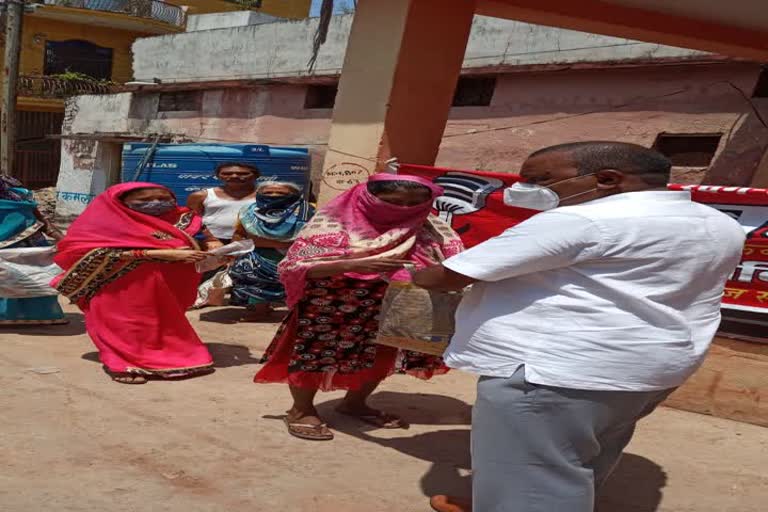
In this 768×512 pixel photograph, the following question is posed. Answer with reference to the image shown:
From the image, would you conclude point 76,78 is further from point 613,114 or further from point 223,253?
→ point 223,253

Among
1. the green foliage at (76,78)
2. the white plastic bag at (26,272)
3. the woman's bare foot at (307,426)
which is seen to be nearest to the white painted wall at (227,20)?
the green foliage at (76,78)

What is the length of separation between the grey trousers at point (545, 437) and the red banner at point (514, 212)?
2661 mm

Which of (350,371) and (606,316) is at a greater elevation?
(606,316)

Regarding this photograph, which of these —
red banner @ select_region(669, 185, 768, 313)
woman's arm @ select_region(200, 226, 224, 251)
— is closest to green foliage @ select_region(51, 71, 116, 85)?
woman's arm @ select_region(200, 226, 224, 251)

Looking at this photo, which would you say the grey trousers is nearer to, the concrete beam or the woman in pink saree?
the woman in pink saree

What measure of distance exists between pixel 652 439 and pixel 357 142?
10.1 feet

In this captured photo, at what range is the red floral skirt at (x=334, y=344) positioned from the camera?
4.24m

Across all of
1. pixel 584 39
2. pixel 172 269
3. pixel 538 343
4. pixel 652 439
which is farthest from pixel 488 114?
pixel 538 343

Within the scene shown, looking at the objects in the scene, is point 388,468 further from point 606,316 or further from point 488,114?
point 488,114

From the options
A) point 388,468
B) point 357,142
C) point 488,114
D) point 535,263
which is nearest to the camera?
point 535,263

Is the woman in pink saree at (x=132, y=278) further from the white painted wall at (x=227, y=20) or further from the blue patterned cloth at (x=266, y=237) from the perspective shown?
the white painted wall at (x=227, y=20)

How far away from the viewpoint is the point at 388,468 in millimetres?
3939

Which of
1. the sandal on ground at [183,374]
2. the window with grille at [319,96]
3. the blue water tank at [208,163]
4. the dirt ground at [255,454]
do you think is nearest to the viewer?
the dirt ground at [255,454]

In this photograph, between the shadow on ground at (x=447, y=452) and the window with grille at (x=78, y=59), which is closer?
the shadow on ground at (x=447, y=452)
